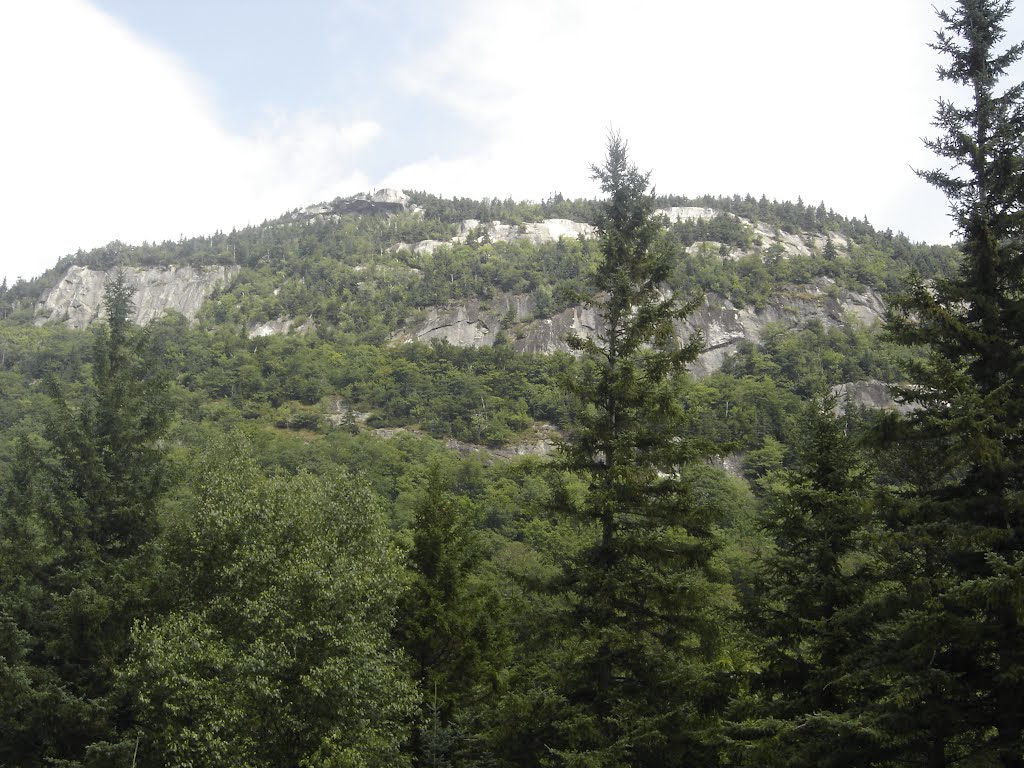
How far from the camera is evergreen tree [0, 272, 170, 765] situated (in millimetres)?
18734

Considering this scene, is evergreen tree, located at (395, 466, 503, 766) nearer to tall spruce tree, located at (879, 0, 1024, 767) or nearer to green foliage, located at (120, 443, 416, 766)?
green foliage, located at (120, 443, 416, 766)

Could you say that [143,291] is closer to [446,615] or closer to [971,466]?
[446,615]

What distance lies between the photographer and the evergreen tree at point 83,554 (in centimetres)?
1873

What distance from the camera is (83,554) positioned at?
20.4 meters

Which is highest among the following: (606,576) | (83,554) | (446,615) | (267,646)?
(606,576)

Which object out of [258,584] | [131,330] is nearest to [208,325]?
[131,330]

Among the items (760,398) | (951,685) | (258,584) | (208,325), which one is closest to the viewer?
(951,685)

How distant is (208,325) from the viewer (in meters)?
172

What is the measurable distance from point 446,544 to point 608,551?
10020 mm

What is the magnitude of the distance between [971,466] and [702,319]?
137m

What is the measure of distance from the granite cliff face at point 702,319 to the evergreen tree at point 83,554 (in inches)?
4663

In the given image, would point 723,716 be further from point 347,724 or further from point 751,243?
point 751,243

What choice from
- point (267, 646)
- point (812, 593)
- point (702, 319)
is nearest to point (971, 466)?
point (812, 593)

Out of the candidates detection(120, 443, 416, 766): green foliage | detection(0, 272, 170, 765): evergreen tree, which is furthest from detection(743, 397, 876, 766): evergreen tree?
detection(0, 272, 170, 765): evergreen tree
